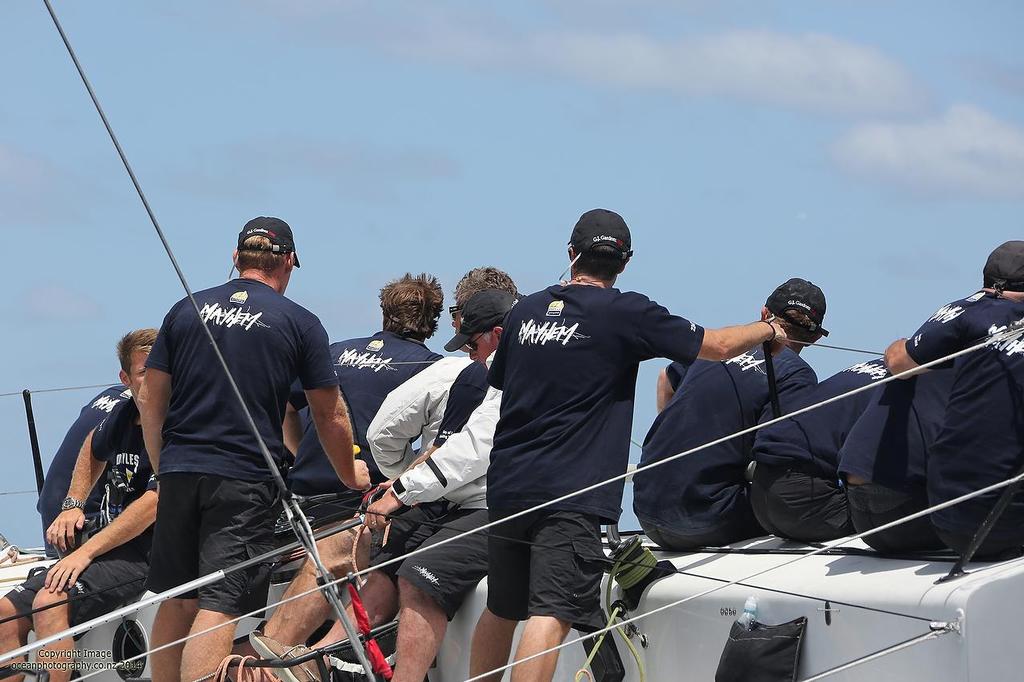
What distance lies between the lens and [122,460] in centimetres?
609

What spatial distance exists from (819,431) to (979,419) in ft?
3.12

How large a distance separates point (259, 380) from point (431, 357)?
131cm

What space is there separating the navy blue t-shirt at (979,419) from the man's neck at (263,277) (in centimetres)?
225

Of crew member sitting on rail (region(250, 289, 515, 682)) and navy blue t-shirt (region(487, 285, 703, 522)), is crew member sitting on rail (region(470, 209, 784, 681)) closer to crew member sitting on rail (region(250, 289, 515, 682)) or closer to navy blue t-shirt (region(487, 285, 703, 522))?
navy blue t-shirt (region(487, 285, 703, 522))

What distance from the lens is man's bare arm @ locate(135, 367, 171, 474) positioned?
4.67 meters

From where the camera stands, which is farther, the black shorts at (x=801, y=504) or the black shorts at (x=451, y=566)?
the black shorts at (x=451, y=566)

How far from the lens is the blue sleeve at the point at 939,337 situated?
3.86 m

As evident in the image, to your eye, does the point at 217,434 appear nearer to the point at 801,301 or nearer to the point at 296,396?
the point at 296,396

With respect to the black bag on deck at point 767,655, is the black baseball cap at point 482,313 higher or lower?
higher

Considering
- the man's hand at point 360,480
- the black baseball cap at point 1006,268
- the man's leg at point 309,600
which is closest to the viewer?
the black baseball cap at point 1006,268

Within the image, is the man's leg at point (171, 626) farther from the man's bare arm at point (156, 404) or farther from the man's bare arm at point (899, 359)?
the man's bare arm at point (899, 359)

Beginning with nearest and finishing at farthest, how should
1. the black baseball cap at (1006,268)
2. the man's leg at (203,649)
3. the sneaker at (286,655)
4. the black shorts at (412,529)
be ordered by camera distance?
the black baseball cap at (1006,268), the man's leg at (203,649), the sneaker at (286,655), the black shorts at (412,529)

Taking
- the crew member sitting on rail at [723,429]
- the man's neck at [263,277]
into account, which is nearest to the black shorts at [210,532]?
the man's neck at [263,277]

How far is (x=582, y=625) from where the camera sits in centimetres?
407
